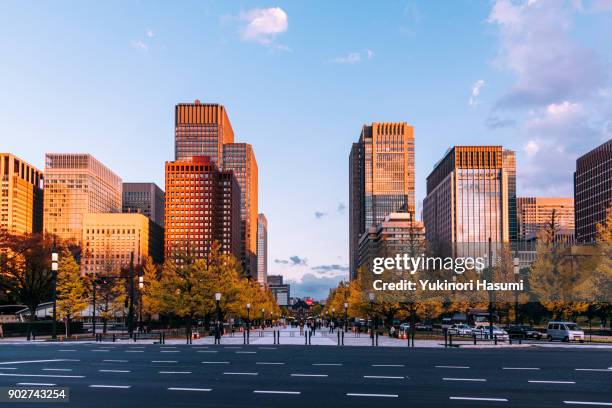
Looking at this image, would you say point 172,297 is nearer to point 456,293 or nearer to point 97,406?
point 456,293

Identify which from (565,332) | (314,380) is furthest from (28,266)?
(314,380)

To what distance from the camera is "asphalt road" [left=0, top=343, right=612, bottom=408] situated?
17406 millimetres

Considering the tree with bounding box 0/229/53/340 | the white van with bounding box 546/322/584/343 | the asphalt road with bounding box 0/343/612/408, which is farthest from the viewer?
the tree with bounding box 0/229/53/340

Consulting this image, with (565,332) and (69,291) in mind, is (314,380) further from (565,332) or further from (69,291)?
(69,291)

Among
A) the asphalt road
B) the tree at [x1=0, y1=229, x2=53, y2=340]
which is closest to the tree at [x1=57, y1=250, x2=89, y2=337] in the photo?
the tree at [x1=0, y1=229, x2=53, y2=340]

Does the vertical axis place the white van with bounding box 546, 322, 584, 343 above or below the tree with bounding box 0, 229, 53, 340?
below

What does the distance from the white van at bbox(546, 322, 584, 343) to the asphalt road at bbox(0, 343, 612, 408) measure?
2341 cm

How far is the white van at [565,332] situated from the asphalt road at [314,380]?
23411 millimetres

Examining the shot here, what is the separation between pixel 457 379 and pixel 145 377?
36.6 ft

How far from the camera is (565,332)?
2239 inches

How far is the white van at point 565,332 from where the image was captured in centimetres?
5538

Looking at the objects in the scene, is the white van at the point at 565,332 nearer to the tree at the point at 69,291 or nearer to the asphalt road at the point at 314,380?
the asphalt road at the point at 314,380

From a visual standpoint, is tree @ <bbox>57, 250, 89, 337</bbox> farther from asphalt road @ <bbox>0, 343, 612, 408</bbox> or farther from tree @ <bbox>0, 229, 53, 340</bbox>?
asphalt road @ <bbox>0, 343, 612, 408</bbox>

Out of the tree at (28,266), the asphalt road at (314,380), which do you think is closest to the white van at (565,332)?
the asphalt road at (314,380)
